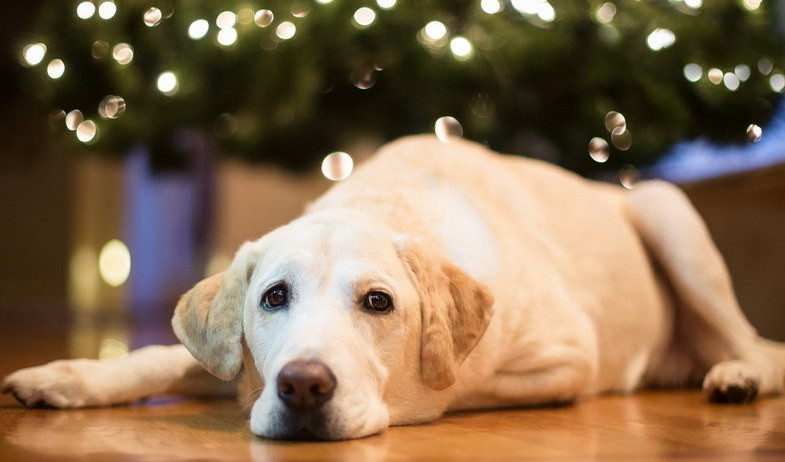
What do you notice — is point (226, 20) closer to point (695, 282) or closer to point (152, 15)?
point (152, 15)

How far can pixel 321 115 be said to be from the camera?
514cm

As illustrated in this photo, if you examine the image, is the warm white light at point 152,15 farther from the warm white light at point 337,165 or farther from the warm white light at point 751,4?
the warm white light at point 751,4

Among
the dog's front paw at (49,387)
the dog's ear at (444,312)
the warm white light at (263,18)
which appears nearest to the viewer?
the dog's ear at (444,312)

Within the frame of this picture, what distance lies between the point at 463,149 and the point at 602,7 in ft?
4.35

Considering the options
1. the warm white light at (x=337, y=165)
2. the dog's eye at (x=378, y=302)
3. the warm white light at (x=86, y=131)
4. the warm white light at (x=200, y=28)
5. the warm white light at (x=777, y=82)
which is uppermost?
the warm white light at (x=200, y=28)

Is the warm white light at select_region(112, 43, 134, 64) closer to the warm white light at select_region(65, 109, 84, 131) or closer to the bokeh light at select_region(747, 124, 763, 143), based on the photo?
the warm white light at select_region(65, 109, 84, 131)

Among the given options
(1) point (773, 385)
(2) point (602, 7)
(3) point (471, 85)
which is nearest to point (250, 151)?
(3) point (471, 85)

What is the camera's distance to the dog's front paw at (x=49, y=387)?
2.67 meters

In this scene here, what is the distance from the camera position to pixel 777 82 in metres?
4.42

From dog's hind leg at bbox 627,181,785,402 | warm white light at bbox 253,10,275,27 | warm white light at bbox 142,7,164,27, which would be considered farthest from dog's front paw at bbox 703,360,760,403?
warm white light at bbox 142,7,164,27

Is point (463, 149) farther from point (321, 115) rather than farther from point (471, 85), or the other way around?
point (321, 115)

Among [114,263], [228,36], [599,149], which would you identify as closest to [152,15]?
[228,36]

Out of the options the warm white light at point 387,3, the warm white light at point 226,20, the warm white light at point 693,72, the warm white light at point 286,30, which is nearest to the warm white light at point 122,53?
the warm white light at point 226,20

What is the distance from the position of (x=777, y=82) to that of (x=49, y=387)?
133 inches
